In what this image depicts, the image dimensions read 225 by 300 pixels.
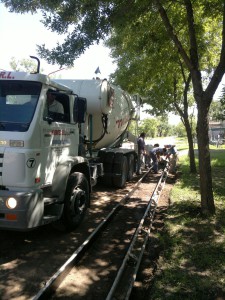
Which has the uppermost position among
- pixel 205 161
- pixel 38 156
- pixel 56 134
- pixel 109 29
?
pixel 109 29

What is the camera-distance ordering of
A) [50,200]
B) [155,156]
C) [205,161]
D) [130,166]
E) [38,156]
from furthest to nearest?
[155,156] < [130,166] < [205,161] < [50,200] < [38,156]

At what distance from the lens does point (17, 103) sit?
5473 mm

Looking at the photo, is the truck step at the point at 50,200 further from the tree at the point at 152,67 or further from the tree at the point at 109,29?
the tree at the point at 152,67

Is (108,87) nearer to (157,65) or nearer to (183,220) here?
(157,65)

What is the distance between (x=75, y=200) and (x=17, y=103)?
225 centimetres

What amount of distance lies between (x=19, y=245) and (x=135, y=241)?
2095 millimetres

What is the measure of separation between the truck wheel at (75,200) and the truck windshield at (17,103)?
1.66 m

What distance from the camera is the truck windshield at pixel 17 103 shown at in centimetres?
530

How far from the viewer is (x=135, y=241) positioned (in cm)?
611

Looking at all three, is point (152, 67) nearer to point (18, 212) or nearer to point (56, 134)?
point (56, 134)

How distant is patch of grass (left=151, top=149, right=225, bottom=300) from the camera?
14.0 ft

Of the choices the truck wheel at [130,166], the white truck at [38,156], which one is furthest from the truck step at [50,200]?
the truck wheel at [130,166]

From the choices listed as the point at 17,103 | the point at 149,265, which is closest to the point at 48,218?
the point at 149,265

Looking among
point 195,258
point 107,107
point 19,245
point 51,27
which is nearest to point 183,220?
point 195,258
